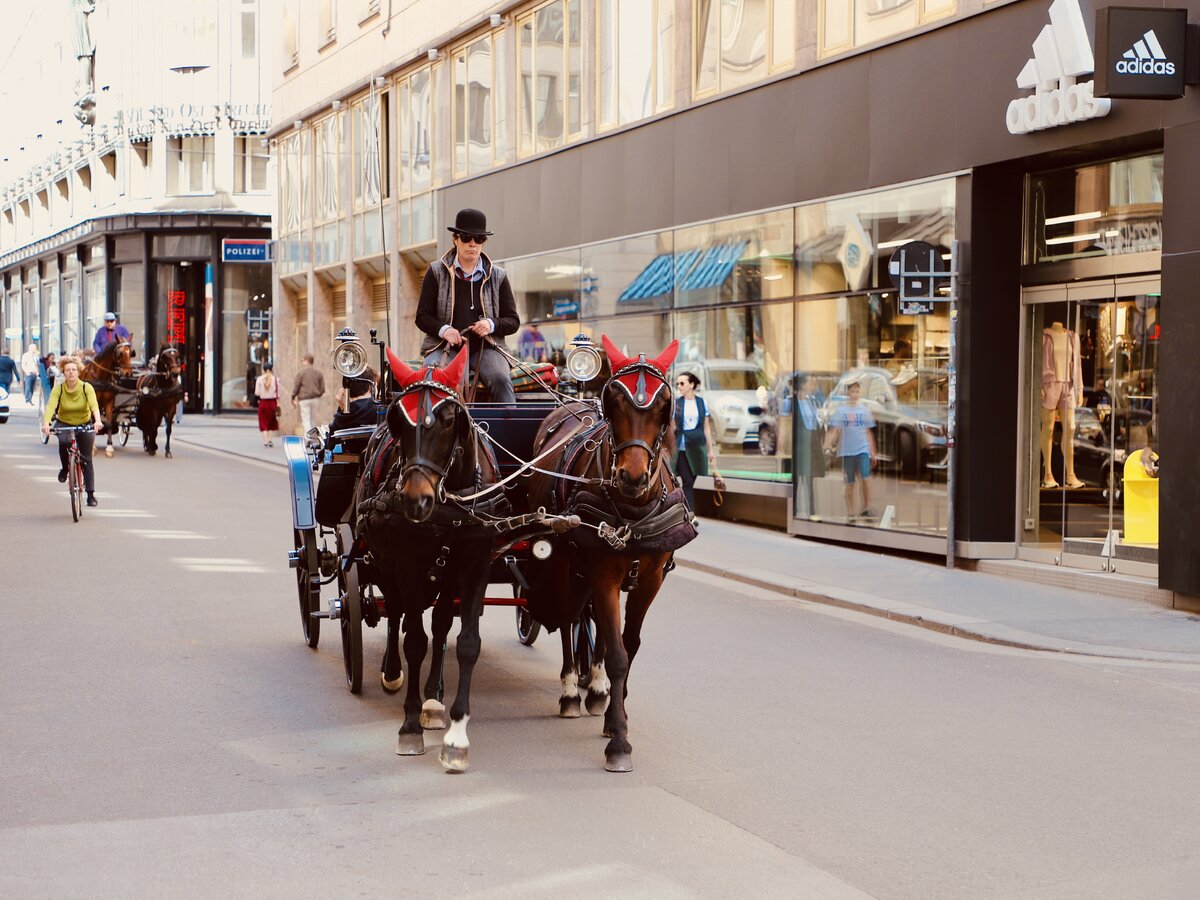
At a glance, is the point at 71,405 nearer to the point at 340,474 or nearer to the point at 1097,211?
the point at 340,474

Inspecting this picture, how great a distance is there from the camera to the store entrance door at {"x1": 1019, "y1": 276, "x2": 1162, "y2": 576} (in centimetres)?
1352

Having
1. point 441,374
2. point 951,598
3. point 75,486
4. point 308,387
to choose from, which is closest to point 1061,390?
point 951,598

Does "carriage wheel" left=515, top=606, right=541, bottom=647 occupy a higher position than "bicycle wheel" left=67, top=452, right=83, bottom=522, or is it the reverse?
"bicycle wheel" left=67, top=452, right=83, bottom=522

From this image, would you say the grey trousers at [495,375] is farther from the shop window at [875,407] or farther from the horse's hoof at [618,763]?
the shop window at [875,407]

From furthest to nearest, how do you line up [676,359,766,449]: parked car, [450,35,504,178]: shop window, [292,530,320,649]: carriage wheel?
[450,35,504,178]: shop window
[676,359,766,449]: parked car
[292,530,320,649]: carriage wheel

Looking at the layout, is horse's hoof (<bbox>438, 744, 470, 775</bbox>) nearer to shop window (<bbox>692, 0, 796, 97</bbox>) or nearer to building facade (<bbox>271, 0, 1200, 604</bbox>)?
building facade (<bbox>271, 0, 1200, 604</bbox>)

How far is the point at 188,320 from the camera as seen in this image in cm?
5188

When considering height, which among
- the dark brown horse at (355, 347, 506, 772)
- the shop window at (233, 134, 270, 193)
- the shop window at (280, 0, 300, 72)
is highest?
the shop window at (280, 0, 300, 72)

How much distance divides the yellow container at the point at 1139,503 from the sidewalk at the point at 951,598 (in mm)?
778

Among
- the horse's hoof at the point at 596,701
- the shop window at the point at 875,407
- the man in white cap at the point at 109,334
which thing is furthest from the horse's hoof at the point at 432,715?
the man in white cap at the point at 109,334

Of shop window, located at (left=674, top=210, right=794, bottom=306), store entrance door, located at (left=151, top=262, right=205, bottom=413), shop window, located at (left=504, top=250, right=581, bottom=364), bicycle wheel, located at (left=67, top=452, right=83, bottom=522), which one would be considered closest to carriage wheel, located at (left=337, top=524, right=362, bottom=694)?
bicycle wheel, located at (left=67, top=452, right=83, bottom=522)

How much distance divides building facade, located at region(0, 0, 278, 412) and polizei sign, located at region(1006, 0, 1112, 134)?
113ft

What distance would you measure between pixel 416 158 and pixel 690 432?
16.2m

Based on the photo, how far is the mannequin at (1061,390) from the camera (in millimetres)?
14461
